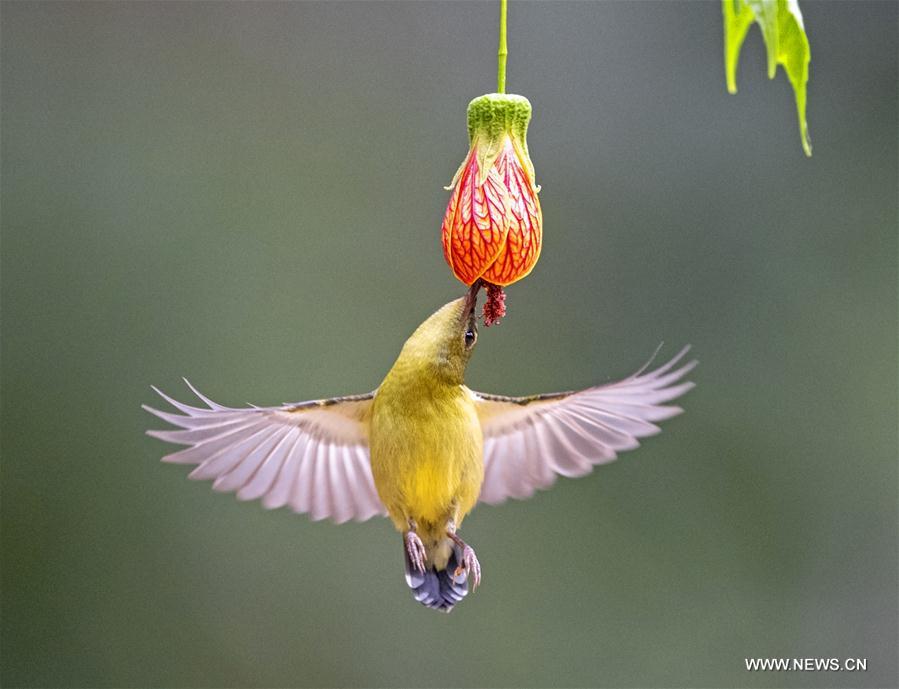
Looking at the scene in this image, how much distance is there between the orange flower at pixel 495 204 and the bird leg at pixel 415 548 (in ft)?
2.30

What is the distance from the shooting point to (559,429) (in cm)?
252

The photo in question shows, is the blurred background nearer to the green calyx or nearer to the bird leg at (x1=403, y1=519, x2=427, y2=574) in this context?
the bird leg at (x1=403, y1=519, x2=427, y2=574)

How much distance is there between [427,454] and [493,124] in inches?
32.6

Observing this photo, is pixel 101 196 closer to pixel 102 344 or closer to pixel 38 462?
pixel 102 344

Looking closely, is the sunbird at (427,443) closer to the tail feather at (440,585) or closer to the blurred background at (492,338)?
the tail feather at (440,585)

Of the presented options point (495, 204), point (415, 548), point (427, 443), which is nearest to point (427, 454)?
point (427, 443)

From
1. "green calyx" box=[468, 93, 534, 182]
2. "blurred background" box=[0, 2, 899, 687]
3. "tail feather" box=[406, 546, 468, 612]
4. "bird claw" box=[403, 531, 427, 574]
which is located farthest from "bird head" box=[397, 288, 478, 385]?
"blurred background" box=[0, 2, 899, 687]

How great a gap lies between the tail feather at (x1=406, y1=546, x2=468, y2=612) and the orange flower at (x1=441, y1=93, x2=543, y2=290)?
0.91 m

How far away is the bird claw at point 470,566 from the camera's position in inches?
78.1

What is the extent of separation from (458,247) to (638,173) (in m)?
3.22

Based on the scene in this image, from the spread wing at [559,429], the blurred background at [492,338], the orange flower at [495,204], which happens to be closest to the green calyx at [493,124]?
the orange flower at [495,204]

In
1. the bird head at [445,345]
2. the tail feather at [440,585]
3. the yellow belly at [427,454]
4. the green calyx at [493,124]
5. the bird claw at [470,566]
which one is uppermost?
the green calyx at [493,124]

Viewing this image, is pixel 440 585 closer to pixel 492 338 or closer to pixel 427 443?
pixel 427 443

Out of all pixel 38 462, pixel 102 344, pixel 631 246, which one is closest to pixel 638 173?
pixel 631 246
